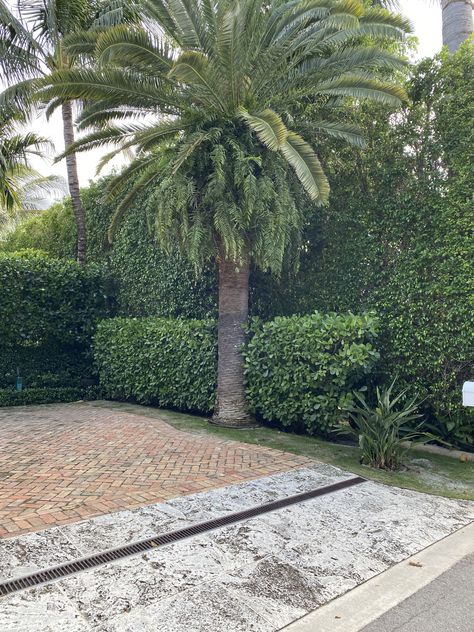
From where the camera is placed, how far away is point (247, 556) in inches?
139

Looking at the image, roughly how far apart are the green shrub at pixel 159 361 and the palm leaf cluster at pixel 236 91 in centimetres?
196

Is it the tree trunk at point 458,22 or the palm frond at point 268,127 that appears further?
the tree trunk at point 458,22

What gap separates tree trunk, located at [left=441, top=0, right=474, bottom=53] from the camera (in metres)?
9.50

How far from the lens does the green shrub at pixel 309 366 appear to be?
6.77m

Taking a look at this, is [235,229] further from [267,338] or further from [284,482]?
[284,482]

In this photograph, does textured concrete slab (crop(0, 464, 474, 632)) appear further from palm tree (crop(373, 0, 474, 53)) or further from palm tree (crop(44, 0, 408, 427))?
palm tree (crop(373, 0, 474, 53))

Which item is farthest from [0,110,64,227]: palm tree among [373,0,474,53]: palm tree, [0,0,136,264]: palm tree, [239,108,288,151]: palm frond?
[373,0,474,53]: palm tree

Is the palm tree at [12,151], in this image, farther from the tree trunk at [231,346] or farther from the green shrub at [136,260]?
the tree trunk at [231,346]

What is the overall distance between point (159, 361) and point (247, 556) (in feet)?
20.9

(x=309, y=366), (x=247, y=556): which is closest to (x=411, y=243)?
(x=309, y=366)

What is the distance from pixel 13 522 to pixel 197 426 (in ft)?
14.0

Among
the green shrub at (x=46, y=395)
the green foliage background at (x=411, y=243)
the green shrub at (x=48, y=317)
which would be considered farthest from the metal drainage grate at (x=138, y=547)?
the green shrub at (x=48, y=317)

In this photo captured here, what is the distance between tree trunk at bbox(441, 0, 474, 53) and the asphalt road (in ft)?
32.5

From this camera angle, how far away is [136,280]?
11.8 metres
